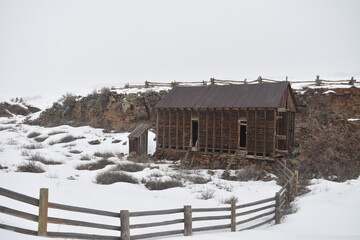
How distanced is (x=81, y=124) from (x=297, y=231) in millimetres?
29862

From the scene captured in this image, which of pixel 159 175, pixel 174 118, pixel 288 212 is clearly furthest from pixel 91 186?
pixel 174 118

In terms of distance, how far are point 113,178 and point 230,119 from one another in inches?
346

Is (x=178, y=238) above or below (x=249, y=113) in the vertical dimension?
below

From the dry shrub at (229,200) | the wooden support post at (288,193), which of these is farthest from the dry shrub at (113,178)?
the wooden support post at (288,193)

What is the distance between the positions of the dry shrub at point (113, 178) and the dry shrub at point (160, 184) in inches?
34.2

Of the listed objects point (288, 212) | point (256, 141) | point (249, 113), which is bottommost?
point (288, 212)

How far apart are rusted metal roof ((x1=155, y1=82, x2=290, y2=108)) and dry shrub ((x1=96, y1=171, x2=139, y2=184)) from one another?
26.2 feet

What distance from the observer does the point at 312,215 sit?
973cm

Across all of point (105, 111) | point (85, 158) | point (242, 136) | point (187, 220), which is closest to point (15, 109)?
point (105, 111)

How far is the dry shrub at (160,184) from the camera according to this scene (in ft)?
44.4

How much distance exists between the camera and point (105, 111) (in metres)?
35.0

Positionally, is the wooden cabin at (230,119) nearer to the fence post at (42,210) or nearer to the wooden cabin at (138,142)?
the wooden cabin at (138,142)

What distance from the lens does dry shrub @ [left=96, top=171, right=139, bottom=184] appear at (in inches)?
549

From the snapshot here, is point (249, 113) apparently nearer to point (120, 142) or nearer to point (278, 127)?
point (278, 127)
